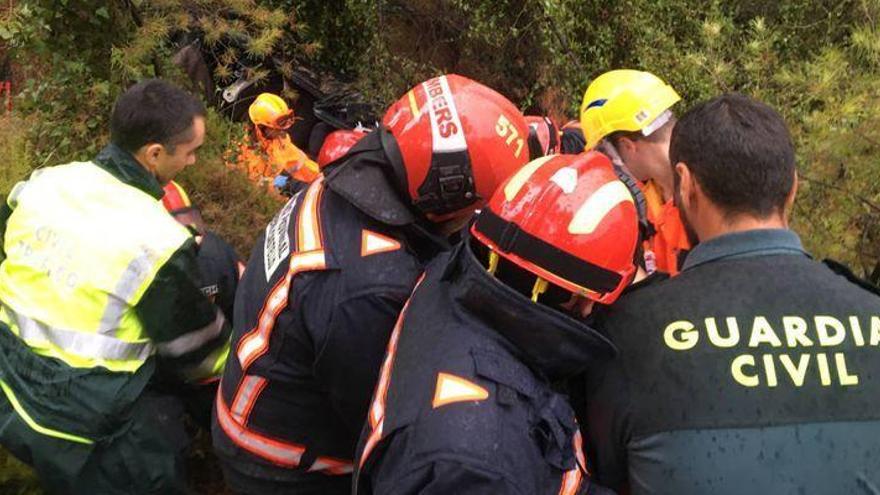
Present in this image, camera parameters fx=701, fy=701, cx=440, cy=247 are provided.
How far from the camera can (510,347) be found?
4.66 feet

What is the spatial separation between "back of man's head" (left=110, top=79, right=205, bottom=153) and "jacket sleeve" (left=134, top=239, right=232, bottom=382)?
0.68 m

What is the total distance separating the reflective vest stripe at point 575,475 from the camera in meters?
1.38

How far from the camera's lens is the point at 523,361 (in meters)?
1.43

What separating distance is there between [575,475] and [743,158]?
0.78 meters

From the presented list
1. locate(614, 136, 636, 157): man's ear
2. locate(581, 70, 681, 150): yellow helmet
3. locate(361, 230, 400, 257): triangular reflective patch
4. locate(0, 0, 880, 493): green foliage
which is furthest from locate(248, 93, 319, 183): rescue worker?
locate(361, 230, 400, 257): triangular reflective patch

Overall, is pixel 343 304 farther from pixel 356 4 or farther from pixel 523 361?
pixel 356 4

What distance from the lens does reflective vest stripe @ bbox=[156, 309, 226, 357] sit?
2297mm

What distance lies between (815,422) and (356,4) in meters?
7.27

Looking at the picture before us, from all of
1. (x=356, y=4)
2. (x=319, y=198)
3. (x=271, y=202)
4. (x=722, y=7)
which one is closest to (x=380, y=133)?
(x=319, y=198)

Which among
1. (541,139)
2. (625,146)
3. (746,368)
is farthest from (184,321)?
(625,146)

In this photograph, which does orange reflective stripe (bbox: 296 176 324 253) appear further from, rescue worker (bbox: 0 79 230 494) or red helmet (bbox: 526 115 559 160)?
red helmet (bbox: 526 115 559 160)

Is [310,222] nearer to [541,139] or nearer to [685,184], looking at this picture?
[541,139]

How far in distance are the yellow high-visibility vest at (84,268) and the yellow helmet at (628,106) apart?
1888 mm

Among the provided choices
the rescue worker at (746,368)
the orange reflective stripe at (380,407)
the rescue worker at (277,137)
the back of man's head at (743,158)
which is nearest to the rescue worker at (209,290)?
the orange reflective stripe at (380,407)
